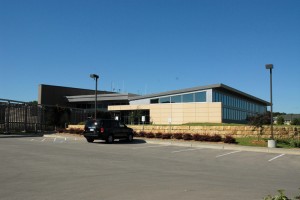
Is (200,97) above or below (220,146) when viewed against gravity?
above

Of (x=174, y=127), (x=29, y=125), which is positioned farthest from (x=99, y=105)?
(x=174, y=127)

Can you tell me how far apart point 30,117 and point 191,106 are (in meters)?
22.7

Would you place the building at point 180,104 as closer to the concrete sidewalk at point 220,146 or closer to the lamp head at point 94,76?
the lamp head at point 94,76

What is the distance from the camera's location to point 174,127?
31344 mm

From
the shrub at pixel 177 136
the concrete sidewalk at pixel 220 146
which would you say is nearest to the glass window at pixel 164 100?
the concrete sidewalk at pixel 220 146

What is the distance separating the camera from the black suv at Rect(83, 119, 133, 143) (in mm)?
25744

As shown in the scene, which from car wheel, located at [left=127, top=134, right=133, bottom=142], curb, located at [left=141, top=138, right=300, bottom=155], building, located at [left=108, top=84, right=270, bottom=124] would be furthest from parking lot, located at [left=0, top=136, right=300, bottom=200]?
building, located at [left=108, top=84, right=270, bottom=124]

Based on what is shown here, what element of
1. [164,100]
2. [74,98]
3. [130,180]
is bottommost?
[130,180]

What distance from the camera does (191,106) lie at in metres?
50.8

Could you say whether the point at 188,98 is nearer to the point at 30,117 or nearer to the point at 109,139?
the point at 30,117

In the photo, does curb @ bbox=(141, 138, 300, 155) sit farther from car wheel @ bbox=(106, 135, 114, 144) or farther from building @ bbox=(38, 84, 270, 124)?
building @ bbox=(38, 84, 270, 124)

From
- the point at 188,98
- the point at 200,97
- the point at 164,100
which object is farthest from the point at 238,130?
the point at 164,100

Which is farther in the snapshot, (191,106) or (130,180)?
(191,106)

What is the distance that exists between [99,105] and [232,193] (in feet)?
211
